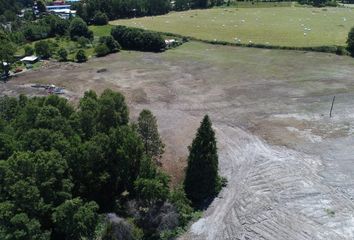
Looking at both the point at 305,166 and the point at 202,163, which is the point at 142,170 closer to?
the point at 202,163

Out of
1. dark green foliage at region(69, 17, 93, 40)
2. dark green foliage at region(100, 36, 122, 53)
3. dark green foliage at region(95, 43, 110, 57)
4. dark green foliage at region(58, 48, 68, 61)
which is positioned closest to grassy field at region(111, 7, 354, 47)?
dark green foliage at region(69, 17, 93, 40)

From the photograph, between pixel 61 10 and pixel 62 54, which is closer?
pixel 62 54

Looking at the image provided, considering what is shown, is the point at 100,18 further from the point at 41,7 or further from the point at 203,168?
the point at 203,168

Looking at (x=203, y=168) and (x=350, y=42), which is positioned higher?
(x=350, y=42)

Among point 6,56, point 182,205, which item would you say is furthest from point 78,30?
point 182,205

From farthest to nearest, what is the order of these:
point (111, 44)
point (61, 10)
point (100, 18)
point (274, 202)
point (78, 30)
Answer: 1. point (61, 10)
2. point (100, 18)
3. point (78, 30)
4. point (111, 44)
5. point (274, 202)

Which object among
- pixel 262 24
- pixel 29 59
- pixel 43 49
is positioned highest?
pixel 262 24

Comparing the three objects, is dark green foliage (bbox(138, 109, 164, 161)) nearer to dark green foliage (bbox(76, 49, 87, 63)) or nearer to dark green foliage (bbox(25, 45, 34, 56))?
dark green foliage (bbox(76, 49, 87, 63))

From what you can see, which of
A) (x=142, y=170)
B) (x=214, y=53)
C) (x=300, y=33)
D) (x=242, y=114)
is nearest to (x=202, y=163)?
(x=142, y=170)

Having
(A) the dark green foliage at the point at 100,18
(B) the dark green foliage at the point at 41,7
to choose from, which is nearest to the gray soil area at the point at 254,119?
(A) the dark green foliage at the point at 100,18
